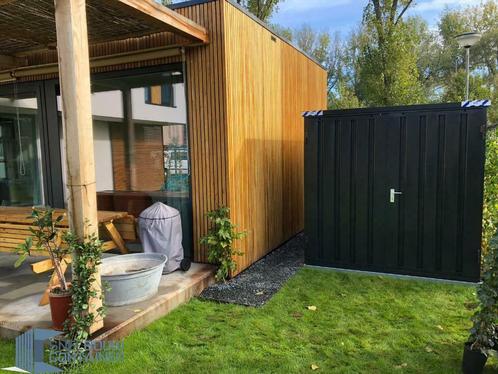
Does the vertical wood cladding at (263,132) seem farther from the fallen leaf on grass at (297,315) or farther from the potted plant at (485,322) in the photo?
the potted plant at (485,322)

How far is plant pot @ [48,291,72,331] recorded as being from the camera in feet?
8.93

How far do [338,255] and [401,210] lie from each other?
0.91m

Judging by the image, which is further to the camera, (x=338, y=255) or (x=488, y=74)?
(x=488, y=74)

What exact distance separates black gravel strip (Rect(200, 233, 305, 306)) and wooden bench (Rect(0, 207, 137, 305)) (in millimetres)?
1145

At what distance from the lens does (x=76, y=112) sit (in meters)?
2.56

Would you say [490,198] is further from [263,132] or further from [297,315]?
[263,132]

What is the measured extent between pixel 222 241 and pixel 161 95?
1886 millimetres

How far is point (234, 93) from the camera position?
14.2 feet

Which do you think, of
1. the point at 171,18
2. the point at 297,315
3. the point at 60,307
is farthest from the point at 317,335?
the point at 171,18

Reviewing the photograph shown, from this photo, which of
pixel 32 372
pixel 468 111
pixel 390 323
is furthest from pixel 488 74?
pixel 32 372

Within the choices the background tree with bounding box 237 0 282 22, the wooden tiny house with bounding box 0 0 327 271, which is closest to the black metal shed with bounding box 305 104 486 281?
the wooden tiny house with bounding box 0 0 327 271

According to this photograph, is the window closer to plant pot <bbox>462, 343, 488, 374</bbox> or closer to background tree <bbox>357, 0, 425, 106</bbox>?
plant pot <bbox>462, 343, 488, 374</bbox>

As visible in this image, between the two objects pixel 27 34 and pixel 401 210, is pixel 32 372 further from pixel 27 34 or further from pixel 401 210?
pixel 401 210

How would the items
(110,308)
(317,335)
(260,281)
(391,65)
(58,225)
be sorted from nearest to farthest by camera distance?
(317,335) → (110,308) → (58,225) → (260,281) → (391,65)
